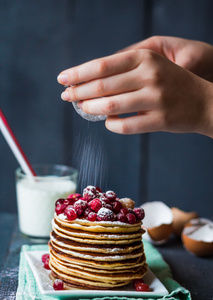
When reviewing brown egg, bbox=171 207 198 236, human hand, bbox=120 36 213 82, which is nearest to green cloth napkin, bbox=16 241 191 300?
brown egg, bbox=171 207 198 236

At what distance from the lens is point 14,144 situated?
5.51 ft

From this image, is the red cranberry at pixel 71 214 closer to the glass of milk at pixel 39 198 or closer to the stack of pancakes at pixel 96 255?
the stack of pancakes at pixel 96 255

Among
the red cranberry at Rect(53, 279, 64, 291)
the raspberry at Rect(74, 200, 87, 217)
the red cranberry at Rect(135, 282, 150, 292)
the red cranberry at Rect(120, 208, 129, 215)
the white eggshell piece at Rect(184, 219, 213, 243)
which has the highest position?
the raspberry at Rect(74, 200, 87, 217)

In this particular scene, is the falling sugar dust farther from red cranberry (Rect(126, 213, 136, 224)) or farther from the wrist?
the wrist

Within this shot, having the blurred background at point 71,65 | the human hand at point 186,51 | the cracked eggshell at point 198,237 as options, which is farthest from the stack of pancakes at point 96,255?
the blurred background at point 71,65

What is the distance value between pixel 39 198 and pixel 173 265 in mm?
601

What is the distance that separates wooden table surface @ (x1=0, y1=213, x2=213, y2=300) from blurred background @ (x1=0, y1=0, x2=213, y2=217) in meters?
0.51

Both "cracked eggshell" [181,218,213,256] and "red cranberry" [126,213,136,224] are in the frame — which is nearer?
"red cranberry" [126,213,136,224]

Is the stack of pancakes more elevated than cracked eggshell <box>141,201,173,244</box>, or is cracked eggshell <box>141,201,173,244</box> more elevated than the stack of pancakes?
the stack of pancakes

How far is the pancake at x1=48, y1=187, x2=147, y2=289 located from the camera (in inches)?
45.1

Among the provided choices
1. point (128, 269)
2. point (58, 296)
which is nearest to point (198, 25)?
point (128, 269)

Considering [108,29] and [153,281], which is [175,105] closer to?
[153,281]

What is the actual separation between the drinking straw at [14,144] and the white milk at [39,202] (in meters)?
0.05

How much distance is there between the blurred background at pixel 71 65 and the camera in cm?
213
